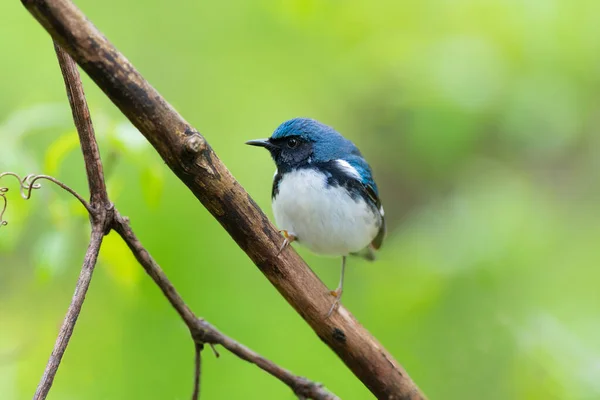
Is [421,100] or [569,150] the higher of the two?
[569,150]

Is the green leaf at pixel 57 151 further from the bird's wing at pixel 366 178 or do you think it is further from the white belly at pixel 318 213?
the bird's wing at pixel 366 178

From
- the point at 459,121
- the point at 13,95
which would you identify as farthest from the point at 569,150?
Result: the point at 13,95

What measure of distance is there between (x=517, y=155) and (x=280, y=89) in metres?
1.34

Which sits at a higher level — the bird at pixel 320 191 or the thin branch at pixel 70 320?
the bird at pixel 320 191

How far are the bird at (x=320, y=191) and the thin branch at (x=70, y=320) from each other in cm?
139

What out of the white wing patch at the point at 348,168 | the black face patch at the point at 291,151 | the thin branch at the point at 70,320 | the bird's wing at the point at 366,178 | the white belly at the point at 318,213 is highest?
the bird's wing at the point at 366,178

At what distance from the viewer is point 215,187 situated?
66.2 inches

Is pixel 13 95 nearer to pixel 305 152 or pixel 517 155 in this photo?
pixel 305 152

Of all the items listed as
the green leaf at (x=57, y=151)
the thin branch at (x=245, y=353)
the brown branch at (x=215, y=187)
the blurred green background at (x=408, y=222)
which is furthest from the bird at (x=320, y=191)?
the green leaf at (x=57, y=151)

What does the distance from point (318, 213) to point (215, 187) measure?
4.26 feet

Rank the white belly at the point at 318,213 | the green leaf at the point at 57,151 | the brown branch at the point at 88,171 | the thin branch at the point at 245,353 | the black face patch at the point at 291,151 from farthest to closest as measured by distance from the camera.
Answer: the black face patch at the point at 291,151, the white belly at the point at 318,213, the green leaf at the point at 57,151, the thin branch at the point at 245,353, the brown branch at the point at 88,171

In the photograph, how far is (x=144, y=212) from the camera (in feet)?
11.0

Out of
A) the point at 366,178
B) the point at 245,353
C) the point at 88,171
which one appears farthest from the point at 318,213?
the point at 88,171

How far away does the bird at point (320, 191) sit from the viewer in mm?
2955
